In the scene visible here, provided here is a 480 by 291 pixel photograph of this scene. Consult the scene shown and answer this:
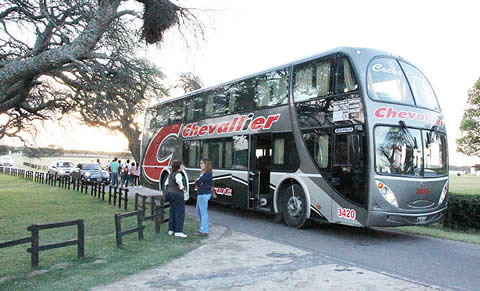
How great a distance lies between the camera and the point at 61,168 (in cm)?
3456

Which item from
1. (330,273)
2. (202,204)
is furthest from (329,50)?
(330,273)

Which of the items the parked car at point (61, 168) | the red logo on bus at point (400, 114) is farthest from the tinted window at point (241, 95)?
the parked car at point (61, 168)

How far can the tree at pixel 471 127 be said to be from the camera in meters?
29.7

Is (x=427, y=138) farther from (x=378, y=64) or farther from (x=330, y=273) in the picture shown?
(x=330, y=273)

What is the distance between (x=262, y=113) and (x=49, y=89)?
12434 mm

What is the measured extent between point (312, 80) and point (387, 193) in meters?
3.47

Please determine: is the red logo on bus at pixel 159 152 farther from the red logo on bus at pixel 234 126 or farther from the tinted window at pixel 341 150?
the tinted window at pixel 341 150

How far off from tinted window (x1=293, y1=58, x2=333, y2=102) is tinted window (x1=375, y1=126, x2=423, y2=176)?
175 centimetres

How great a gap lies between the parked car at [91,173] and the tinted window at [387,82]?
78.6 feet

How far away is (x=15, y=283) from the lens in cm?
557

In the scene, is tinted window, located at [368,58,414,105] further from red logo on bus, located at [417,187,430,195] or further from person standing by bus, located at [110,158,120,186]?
person standing by bus, located at [110,158,120,186]

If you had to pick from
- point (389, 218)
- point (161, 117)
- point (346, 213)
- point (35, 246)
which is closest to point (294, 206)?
point (346, 213)

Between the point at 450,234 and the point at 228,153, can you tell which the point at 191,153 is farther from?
the point at 450,234

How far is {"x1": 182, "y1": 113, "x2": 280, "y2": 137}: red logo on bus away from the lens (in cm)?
1170
